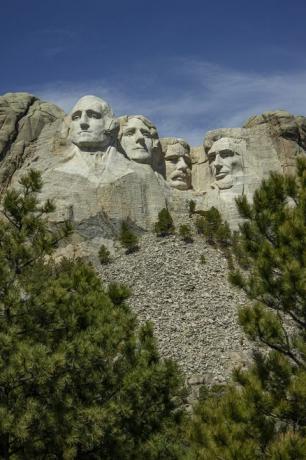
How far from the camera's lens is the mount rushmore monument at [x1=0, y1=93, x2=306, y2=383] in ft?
70.0

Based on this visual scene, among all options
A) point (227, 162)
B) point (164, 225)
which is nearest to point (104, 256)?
point (164, 225)

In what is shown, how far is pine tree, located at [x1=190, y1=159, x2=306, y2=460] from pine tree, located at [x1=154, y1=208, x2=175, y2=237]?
1372 centimetres

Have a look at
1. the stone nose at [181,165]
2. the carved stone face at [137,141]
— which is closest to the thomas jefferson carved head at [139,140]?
the carved stone face at [137,141]

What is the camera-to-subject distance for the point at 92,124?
25.8m

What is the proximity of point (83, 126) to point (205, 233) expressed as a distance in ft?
19.2

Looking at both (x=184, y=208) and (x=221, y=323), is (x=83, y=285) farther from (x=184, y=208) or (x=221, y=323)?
(x=184, y=208)

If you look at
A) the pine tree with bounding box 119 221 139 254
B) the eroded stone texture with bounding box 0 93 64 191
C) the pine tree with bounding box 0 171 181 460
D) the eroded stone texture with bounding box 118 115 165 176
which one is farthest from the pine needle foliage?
the pine tree with bounding box 0 171 181 460

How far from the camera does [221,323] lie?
20.5 meters

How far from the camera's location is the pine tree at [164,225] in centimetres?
2523

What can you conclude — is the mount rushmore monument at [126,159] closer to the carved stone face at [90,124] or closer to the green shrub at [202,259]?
the carved stone face at [90,124]

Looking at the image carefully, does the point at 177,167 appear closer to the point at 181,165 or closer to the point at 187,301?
the point at 181,165

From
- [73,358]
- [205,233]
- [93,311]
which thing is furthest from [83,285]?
[205,233]

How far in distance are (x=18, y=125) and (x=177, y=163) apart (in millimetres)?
6422

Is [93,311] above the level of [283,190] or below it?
below
